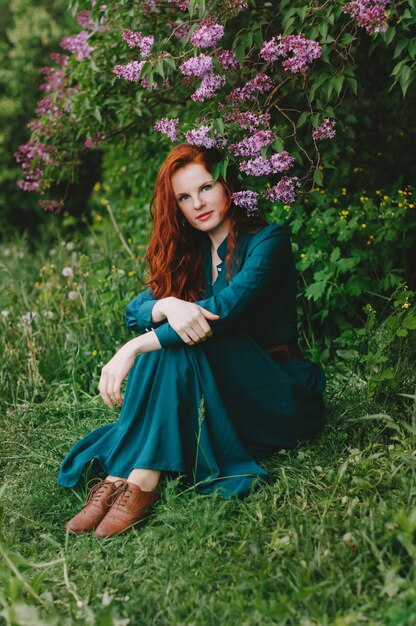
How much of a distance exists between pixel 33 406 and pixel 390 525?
1927 millimetres

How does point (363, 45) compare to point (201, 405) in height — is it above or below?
above

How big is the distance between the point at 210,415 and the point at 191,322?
1.10 feet

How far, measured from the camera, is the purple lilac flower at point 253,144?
2521 millimetres

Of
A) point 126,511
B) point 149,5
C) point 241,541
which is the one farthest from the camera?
point 149,5

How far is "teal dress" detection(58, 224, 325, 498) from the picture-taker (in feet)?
7.90

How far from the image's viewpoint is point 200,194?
8.63 feet

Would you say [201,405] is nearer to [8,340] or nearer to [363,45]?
[8,340]

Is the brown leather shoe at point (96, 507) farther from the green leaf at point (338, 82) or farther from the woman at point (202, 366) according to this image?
the green leaf at point (338, 82)

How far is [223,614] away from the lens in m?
1.83

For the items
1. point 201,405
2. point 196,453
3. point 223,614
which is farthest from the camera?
point 196,453

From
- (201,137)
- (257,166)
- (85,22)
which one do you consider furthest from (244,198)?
(85,22)

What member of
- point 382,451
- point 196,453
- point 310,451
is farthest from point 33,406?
point 382,451

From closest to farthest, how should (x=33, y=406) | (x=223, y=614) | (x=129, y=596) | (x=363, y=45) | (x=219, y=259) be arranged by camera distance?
(x=223, y=614), (x=129, y=596), (x=219, y=259), (x=33, y=406), (x=363, y=45)

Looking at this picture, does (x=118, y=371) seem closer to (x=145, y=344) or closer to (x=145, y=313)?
(x=145, y=344)
